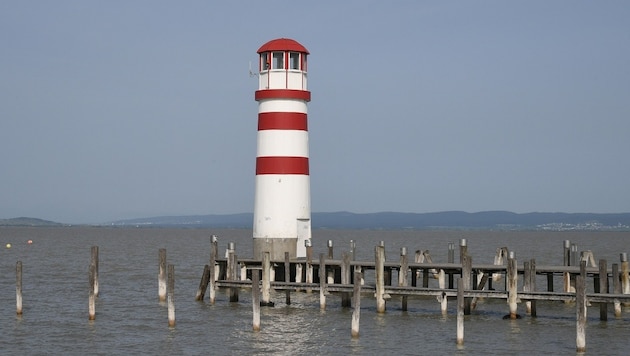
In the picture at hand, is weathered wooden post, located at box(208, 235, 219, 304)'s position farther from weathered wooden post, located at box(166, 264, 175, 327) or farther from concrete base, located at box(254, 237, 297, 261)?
weathered wooden post, located at box(166, 264, 175, 327)

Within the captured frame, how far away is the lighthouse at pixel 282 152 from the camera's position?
124 ft

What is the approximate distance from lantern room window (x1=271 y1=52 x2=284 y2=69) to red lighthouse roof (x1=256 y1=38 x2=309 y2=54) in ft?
0.63

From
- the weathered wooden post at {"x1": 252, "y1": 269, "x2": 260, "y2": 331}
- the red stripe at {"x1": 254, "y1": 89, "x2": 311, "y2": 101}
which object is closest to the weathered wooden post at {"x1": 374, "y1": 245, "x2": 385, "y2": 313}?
the weathered wooden post at {"x1": 252, "y1": 269, "x2": 260, "y2": 331}

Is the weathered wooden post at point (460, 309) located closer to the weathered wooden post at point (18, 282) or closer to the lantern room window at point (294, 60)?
the weathered wooden post at point (18, 282)

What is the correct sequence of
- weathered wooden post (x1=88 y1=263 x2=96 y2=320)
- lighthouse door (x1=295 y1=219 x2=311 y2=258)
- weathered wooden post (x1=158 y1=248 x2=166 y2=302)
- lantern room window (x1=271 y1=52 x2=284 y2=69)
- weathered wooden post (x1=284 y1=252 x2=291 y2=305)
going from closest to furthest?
weathered wooden post (x1=88 y1=263 x2=96 y2=320) < weathered wooden post (x1=158 y1=248 x2=166 y2=302) < weathered wooden post (x1=284 y1=252 x2=291 y2=305) < lantern room window (x1=271 y1=52 x2=284 y2=69) < lighthouse door (x1=295 y1=219 x2=311 y2=258)

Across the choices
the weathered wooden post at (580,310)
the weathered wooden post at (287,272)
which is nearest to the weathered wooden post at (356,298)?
the weathered wooden post at (580,310)

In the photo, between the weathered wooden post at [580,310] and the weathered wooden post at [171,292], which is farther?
the weathered wooden post at [171,292]

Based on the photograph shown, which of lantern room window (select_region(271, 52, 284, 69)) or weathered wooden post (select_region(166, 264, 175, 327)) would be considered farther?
lantern room window (select_region(271, 52, 284, 69))

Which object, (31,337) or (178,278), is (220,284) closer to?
(31,337)

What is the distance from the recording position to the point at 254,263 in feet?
125

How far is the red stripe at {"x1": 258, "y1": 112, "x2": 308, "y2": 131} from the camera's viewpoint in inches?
1483

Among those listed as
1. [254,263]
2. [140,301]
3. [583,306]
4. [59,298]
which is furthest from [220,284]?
[583,306]

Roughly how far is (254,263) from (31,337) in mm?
9889

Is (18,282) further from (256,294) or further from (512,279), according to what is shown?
(512,279)
